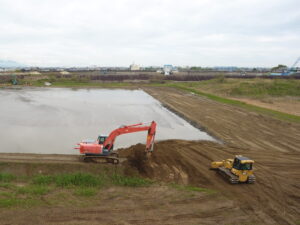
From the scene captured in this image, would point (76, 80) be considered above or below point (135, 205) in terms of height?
above

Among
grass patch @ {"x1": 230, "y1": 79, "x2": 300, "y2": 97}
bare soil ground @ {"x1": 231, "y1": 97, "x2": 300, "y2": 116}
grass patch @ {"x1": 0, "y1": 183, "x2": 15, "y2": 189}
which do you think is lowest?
grass patch @ {"x1": 0, "y1": 183, "x2": 15, "y2": 189}

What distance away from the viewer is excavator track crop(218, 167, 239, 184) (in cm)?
1335

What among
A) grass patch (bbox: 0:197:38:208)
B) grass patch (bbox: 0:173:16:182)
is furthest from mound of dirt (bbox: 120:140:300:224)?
grass patch (bbox: 0:173:16:182)

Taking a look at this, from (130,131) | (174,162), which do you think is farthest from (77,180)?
(174,162)

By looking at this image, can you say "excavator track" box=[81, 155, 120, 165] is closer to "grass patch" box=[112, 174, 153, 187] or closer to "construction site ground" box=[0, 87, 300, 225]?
"construction site ground" box=[0, 87, 300, 225]

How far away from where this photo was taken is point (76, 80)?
269ft

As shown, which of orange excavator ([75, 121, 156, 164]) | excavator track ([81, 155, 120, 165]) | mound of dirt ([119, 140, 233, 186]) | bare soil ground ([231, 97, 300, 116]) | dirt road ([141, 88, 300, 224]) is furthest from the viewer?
bare soil ground ([231, 97, 300, 116])

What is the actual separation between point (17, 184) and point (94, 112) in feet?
68.5

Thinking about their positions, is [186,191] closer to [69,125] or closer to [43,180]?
[43,180]

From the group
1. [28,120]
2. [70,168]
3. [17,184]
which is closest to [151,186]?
[70,168]

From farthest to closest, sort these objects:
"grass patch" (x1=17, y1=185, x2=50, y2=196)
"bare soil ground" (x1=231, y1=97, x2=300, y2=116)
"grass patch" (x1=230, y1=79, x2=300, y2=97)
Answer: "grass patch" (x1=230, y1=79, x2=300, y2=97)
"bare soil ground" (x1=231, y1=97, x2=300, y2=116)
"grass patch" (x1=17, y1=185, x2=50, y2=196)

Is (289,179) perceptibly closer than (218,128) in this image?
Yes

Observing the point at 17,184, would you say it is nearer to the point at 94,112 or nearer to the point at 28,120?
the point at 28,120

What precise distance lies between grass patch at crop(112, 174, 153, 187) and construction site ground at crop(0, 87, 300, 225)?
36 cm
